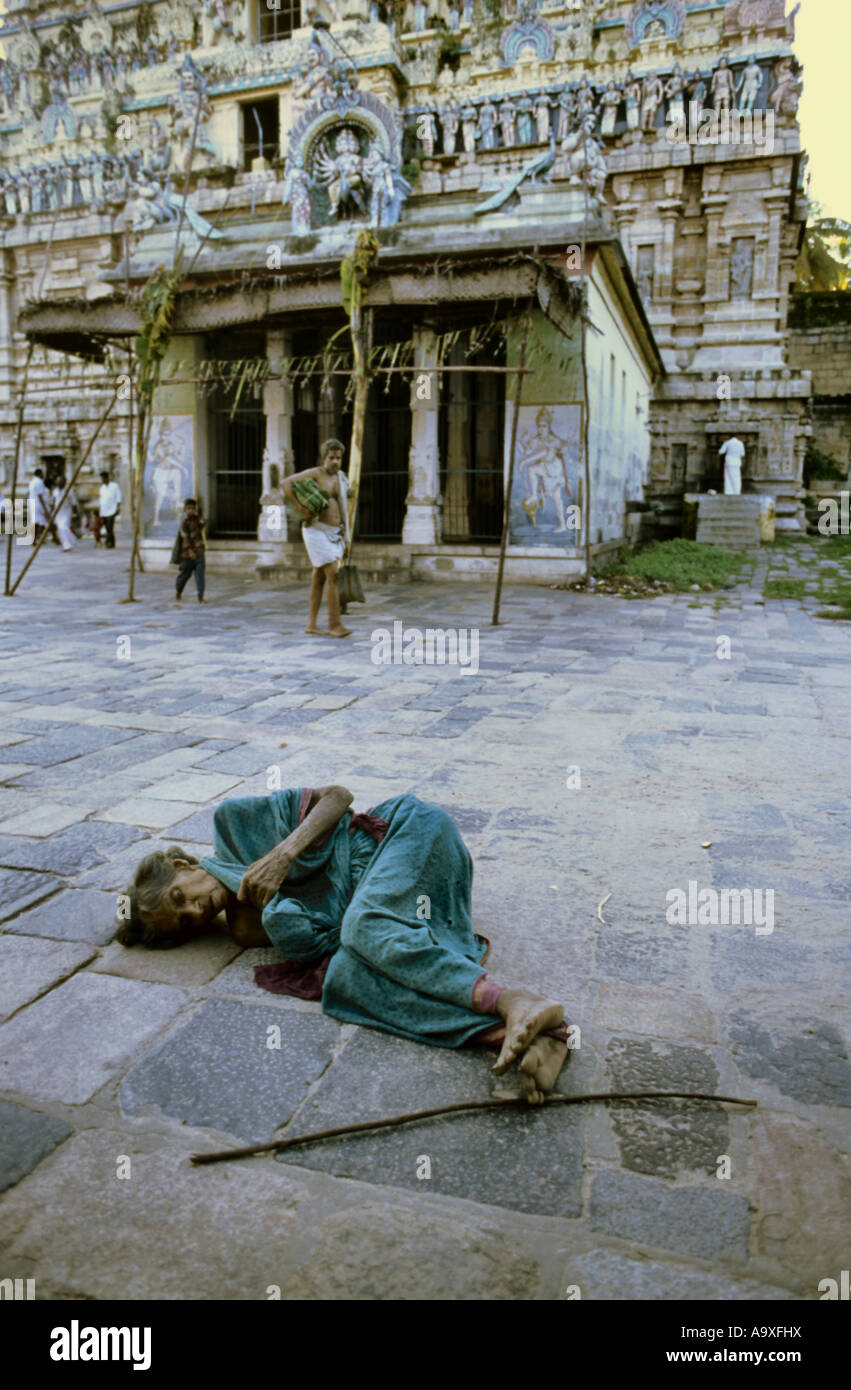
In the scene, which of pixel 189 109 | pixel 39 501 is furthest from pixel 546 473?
pixel 189 109

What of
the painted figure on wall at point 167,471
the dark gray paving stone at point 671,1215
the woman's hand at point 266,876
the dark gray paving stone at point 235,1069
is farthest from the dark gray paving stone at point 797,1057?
the painted figure on wall at point 167,471

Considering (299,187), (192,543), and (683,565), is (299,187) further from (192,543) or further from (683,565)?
(192,543)

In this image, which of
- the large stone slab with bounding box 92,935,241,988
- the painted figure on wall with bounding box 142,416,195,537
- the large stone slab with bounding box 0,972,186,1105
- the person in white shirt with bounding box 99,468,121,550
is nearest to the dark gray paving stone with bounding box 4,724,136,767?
the large stone slab with bounding box 92,935,241,988

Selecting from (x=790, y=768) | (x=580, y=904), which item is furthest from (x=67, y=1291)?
(x=790, y=768)

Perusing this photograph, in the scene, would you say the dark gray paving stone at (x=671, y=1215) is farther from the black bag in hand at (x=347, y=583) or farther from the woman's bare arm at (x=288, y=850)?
the black bag in hand at (x=347, y=583)

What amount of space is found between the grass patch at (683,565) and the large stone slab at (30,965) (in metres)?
12.0

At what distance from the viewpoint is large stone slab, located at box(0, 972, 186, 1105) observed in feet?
7.91

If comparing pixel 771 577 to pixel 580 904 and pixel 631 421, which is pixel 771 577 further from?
pixel 580 904

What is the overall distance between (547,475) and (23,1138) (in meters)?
12.7

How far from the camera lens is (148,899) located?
297 cm

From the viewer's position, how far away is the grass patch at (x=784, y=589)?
42.7ft

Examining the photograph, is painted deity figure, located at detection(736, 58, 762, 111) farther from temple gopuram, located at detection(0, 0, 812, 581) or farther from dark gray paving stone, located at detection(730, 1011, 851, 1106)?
dark gray paving stone, located at detection(730, 1011, 851, 1106)

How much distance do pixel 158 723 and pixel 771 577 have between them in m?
11.9

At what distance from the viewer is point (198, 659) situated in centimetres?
826
